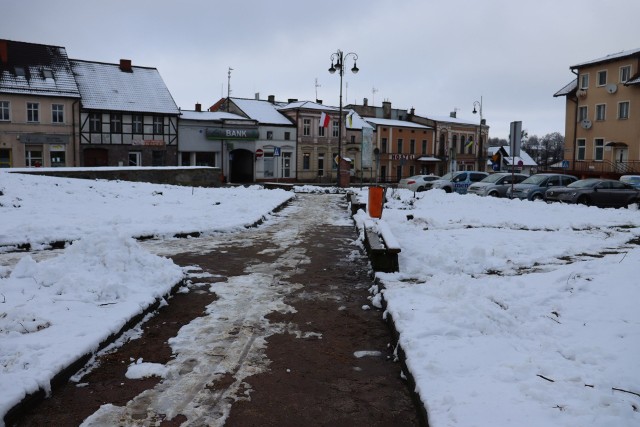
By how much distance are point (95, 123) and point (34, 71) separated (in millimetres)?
5499

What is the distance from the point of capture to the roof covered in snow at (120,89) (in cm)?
4112

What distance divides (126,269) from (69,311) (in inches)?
57.0

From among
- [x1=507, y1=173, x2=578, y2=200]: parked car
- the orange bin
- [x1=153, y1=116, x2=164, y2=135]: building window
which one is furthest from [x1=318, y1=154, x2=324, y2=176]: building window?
the orange bin

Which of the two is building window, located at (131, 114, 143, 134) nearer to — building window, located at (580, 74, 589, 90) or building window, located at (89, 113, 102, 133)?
building window, located at (89, 113, 102, 133)

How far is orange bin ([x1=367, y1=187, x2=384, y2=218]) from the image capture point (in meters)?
13.2

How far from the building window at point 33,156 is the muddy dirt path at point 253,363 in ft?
114

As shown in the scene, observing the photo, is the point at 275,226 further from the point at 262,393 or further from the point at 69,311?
the point at 262,393

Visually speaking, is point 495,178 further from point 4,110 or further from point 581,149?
point 4,110

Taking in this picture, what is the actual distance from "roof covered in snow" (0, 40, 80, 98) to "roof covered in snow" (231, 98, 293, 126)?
52.3ft

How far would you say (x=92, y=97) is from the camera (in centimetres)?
4084

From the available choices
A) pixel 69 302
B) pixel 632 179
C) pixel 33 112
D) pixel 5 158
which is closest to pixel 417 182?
pixel 632 179

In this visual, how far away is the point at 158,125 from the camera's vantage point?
142 ft

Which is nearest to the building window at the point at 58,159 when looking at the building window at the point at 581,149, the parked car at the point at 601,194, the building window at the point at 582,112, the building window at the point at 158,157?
the building window at the point at 158,157

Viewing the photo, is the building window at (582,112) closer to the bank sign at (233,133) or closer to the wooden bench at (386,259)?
the bank sign at (233,133)
